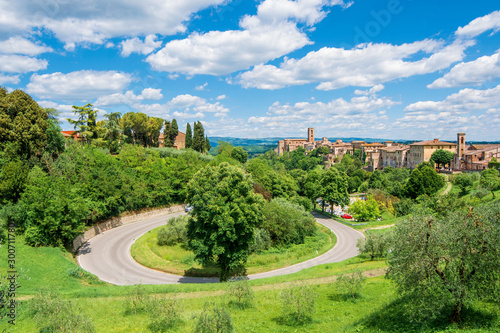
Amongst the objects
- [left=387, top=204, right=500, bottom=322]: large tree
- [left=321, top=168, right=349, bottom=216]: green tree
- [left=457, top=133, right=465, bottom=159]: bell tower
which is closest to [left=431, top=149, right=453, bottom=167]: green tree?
[left=457, top=133, right=465, bottom=159]: bell tower

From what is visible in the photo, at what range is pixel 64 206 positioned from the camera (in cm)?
2947

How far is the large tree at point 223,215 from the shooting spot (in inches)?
862

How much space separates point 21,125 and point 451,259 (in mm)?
45617

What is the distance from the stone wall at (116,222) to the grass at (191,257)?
6357 mm

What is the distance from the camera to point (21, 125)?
36.2 metres

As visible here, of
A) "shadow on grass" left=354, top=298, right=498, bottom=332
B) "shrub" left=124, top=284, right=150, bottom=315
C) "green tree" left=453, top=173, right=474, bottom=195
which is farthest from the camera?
"green tree" left=453, top=173, right=474, bottom=195

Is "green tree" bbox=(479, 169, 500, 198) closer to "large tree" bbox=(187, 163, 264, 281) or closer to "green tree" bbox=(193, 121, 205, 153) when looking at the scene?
"large tree" bbox=(187, 163, 264, 281)

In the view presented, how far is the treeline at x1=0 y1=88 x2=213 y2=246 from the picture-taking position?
94.5 feet

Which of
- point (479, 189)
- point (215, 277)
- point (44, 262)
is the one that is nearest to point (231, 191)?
point (215, 277)

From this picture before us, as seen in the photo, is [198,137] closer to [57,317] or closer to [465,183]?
[465,183]

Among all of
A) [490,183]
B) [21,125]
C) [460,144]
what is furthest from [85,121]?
[460,144]

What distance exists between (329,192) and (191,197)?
3847 centimetres

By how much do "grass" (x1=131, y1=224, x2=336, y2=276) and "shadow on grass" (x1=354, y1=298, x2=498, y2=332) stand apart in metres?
16.3

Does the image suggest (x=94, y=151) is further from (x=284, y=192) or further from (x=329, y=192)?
(x=329, y=192)
